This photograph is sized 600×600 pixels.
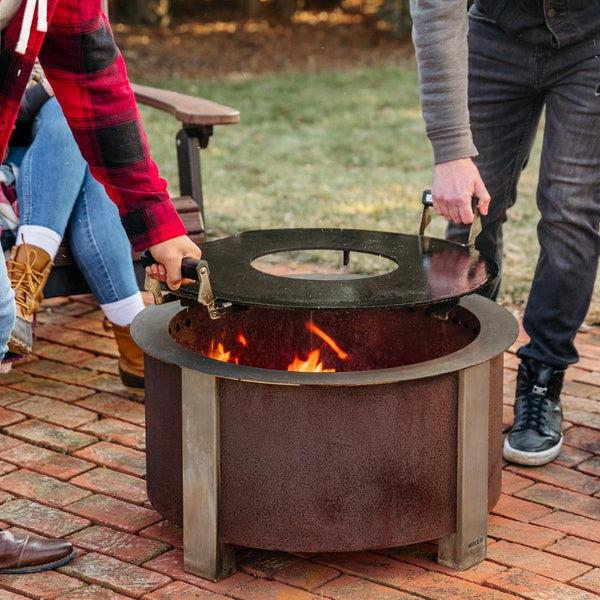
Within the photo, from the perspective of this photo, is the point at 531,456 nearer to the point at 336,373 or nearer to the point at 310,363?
the point at 310,363

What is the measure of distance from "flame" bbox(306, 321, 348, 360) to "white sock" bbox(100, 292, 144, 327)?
884mm

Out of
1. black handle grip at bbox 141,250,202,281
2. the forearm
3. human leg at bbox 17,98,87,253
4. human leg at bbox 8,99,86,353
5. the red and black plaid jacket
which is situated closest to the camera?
the red and black plaid jacket

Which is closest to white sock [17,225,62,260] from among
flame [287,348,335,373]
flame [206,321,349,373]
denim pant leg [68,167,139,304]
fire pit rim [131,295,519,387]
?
denim pant leg [68,167,139,304]

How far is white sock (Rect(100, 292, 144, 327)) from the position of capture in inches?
149

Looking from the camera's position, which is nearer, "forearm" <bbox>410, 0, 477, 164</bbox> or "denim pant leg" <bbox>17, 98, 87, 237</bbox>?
"forearm" <bbox>410, 0, 477, 164</bbox>

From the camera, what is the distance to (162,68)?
12430mm

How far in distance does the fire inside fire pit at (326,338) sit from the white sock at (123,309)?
77 centimetres

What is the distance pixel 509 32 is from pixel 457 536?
157 centimetres

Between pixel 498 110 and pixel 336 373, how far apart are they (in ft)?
4.46

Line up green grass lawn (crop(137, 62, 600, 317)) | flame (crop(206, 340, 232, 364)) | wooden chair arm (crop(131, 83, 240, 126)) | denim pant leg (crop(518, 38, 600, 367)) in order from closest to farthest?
flame (crop(206, 340, 232, 364)), denim pant leg (crop(518, 38, 600, 367)), wooden chair arm (crop(131, 83, 240, 126)), green grass lawn (crop(137, 62, 600, 317))

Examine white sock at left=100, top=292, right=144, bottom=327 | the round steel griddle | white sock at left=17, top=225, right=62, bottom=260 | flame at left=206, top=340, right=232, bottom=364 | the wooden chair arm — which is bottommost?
white sock at left=100, top=292, right=144, bottom=327

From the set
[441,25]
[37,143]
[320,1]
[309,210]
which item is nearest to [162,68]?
[320,1]

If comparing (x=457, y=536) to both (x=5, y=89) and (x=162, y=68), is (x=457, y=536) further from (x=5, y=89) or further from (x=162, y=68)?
(x=162, y=68)

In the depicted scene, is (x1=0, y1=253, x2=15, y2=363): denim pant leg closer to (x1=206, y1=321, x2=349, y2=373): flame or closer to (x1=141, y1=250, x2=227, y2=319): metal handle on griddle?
(x1=141, y1=250, x2=227, y2=319): metal handle on griddle
